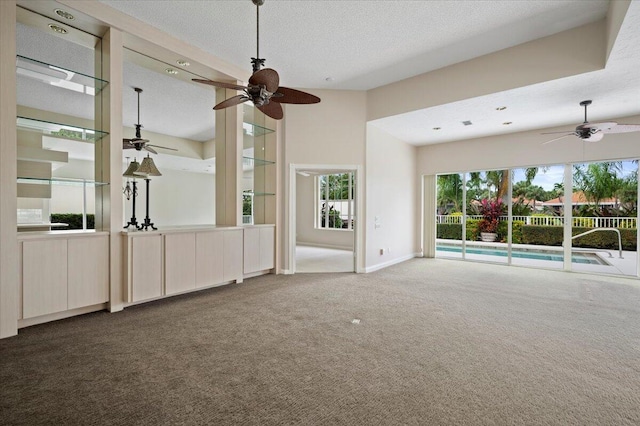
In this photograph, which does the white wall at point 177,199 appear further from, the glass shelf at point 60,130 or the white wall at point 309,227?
the glass shelf at point 60,130

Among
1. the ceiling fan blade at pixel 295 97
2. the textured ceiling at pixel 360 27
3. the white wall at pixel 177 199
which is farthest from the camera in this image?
the white wall at pixel 177 199

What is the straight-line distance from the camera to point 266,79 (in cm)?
280

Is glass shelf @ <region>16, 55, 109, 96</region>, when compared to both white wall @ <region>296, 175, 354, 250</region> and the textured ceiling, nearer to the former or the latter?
the textured ceiling

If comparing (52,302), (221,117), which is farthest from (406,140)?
(52,302)

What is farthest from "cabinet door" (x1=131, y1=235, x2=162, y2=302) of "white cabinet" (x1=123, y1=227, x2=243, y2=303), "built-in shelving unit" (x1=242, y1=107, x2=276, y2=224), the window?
the window

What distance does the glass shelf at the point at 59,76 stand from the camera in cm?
322

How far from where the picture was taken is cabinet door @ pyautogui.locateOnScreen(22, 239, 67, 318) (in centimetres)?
288

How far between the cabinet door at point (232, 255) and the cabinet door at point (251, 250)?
14 centimetres

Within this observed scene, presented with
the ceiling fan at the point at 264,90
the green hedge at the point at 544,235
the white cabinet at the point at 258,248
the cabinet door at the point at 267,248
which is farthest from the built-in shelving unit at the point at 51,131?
the green hedge at the point at 544,235

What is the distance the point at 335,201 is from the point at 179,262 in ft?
21.1

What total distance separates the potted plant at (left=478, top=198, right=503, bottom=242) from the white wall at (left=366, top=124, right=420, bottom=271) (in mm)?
1615

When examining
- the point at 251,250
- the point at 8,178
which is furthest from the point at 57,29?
the point at 251,250

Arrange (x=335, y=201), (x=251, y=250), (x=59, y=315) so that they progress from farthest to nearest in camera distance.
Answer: (x=335, y=201) → (x=251, y=250) → (x=59, y=315)

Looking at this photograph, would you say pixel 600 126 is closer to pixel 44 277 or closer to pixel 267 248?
pixel 267 248
